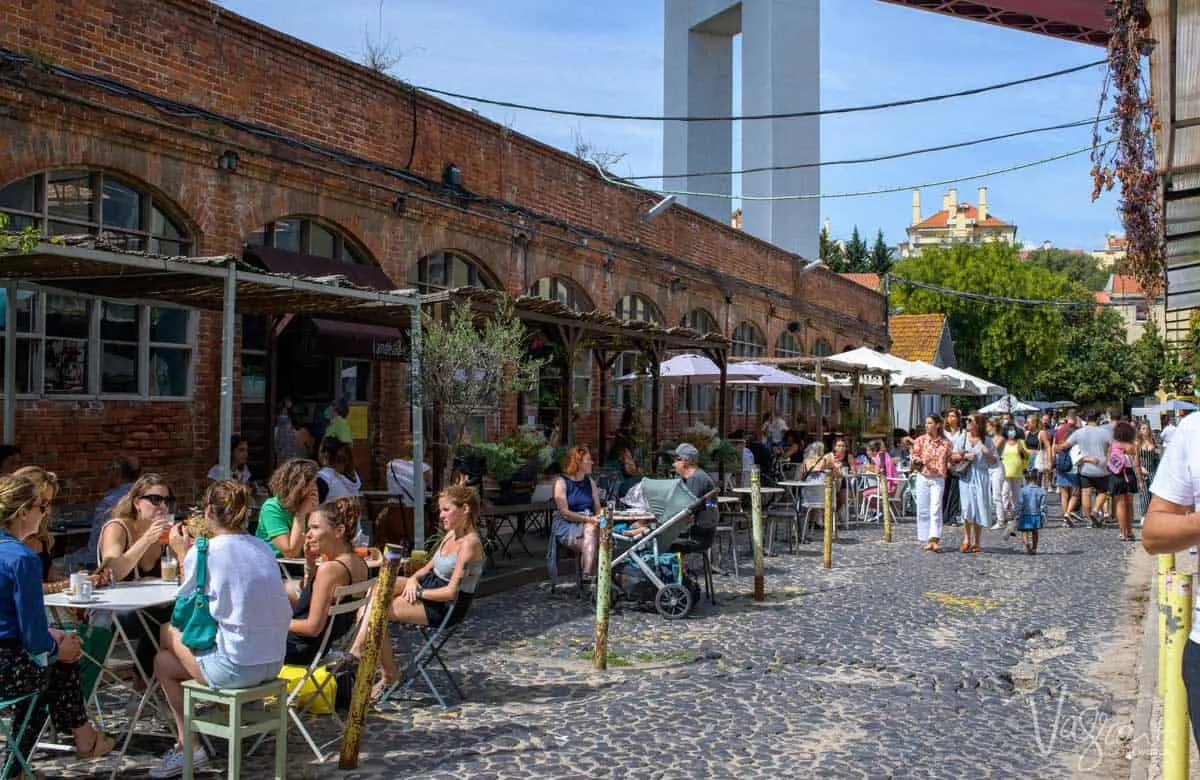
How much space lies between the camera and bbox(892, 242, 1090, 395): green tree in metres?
50.8

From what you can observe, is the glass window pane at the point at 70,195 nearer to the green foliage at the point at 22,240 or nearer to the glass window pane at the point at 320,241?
the glass window pane at the point at 320,241

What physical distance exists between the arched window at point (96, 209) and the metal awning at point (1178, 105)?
8.72m

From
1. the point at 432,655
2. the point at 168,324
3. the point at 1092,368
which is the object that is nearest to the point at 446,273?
the point at 168,324

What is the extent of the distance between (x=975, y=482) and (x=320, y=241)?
8761 millimetres

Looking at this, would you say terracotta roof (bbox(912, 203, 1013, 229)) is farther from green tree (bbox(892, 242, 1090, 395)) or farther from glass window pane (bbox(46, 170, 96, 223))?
glass window pane (bbox(46, 170, 96, 223))

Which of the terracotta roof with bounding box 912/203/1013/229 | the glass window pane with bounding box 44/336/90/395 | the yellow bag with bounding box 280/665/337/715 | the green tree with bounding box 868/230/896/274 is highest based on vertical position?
the terracotta roof with bounding box 912/203/1013/229

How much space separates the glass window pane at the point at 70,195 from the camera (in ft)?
33.9

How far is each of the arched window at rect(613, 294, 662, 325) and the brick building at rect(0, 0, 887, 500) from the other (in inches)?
126

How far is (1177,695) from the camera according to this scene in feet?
13.0

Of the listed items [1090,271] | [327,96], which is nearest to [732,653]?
[327,96]

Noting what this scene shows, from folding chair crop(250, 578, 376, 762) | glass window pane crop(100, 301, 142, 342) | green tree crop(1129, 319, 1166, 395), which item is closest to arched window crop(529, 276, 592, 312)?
glass window pane crop(100, 301, 142, 342)

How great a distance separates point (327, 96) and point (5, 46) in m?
4.50

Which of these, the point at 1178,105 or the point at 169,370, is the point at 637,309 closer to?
the point at 169,370

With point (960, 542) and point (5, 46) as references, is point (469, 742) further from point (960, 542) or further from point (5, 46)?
point (960, 542)
